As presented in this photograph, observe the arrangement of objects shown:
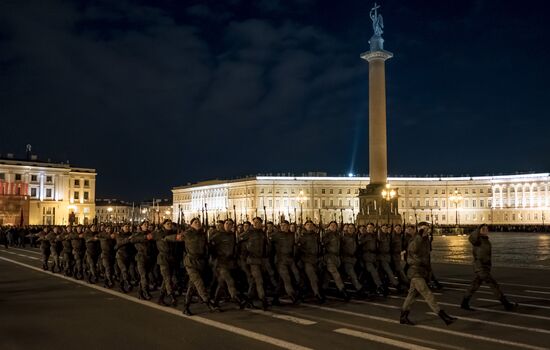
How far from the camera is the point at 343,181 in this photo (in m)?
126

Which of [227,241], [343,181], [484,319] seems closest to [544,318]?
[484,319]

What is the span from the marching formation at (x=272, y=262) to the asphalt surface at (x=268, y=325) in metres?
0.45

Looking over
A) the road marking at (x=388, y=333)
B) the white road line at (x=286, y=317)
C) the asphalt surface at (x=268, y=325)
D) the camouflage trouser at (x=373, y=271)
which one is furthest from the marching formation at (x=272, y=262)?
the road marking at (x=388, y=333)

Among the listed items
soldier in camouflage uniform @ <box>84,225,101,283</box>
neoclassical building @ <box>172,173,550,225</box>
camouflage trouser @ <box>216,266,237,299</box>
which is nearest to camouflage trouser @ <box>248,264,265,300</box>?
camouflage trouser @ <box>216,266,237,299</box>

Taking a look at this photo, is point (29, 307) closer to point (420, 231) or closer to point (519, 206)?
point (420, 231)

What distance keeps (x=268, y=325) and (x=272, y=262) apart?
3.90m

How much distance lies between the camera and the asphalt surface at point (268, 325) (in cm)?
891

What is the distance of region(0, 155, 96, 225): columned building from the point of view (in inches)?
3730

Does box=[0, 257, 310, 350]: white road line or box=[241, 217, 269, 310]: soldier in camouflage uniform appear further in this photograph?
box=[241, 217, 269, 310]: soldier in camouflage uniform

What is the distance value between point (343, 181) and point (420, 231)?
115511 millimetres

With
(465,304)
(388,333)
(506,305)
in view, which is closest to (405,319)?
(388,333)

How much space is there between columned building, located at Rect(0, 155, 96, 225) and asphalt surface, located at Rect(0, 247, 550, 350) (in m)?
81.2

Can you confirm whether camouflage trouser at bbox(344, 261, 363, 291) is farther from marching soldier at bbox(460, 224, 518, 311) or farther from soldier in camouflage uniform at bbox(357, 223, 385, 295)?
marching soldier at bbox(460, 224, 518, 311)

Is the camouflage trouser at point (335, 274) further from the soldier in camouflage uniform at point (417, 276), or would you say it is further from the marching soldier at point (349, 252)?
the soldier in camouflage uniform at point (417, 276)
